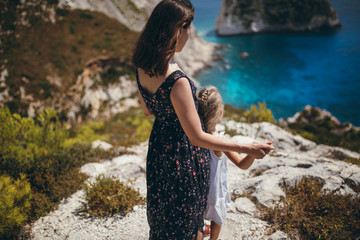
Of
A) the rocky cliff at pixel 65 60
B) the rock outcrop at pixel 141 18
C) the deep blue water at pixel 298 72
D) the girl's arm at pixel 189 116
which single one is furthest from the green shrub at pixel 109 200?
the deep blue water at pixel 298 72

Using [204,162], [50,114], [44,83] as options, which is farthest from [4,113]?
[44,83]

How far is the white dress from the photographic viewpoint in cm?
269

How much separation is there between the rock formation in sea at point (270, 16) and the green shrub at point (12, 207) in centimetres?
8150

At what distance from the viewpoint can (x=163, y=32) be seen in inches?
67.0

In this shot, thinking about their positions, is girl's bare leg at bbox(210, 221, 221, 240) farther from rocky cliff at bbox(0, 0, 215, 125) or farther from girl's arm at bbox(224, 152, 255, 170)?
rocky cliff at bbox(0, 0, 215, 125)

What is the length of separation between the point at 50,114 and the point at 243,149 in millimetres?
6289

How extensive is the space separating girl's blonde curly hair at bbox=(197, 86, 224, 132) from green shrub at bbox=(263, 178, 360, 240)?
2.36m

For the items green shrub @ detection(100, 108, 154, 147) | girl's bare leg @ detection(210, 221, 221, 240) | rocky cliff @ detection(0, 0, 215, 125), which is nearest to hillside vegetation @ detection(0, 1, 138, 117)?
rocky cliff @ detection(0, 0, 215, 125)

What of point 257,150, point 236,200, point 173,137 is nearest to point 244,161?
point 257,150

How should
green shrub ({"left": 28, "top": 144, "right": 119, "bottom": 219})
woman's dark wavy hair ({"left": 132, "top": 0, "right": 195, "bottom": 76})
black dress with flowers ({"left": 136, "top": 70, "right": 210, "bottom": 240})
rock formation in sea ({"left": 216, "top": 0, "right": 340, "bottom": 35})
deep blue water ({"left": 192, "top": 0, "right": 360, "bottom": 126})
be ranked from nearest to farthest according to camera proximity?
woman's dark wavy hair ({"left": 132, "top": 0, "right": 195, "bottom": 76}) < black dress with flowers ({"left": 136, "top": 70, "right": 210, "bottom": 240}) < green shrub ({"left": 28, "top": 144, "right": 119, "bottom": 219}) < deep blue water ({"left": 192, "top": 0, "right": 360, "bottom": 126}) < rock formation in sea ({"left": 216, "top": 0, "right": 340, "bottom": 35})

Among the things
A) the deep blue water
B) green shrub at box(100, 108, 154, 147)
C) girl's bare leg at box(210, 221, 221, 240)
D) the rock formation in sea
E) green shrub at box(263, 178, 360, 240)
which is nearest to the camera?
girl's bare leg at box(210, 221, 221, 240)

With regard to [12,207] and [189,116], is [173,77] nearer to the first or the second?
[189,116]

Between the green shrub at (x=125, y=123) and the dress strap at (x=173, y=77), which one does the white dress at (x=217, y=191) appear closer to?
the dress strap at (x=173, y=77)

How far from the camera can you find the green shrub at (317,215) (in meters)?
3.31
